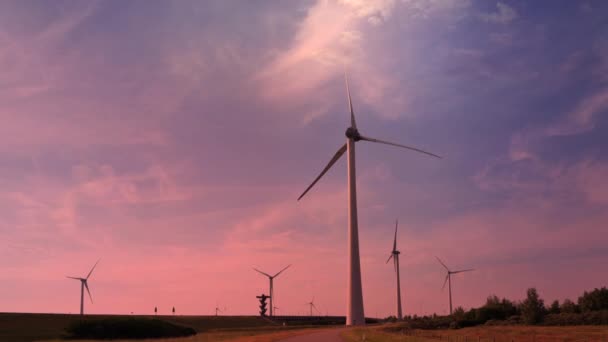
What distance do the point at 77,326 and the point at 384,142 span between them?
67.0 meters

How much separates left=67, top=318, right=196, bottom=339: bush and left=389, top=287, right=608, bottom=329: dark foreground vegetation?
50.9 m

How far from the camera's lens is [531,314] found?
136 metres

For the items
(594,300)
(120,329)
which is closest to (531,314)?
(594,300)

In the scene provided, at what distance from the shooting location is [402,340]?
187ft

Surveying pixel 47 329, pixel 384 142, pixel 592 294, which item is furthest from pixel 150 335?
pixel 592 294

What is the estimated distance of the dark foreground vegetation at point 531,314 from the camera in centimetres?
12825

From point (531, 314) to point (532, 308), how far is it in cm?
411

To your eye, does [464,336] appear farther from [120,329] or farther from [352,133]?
[120,329]

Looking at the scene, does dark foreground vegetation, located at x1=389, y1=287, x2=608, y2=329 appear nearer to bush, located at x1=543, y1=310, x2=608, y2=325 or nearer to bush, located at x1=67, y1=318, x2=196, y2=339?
bush, located at x1=543, y1=310, x2=608, y2=325

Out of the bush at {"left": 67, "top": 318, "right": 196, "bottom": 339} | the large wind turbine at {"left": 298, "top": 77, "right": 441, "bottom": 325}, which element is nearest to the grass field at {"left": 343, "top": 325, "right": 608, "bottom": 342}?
the large wind turbine at {"left": 298, "top": 77, "right": 441, "bottom": 325}

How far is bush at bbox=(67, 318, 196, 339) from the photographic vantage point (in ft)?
351

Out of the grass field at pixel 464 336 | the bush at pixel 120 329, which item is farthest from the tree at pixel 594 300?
the bush at pixel 120 329

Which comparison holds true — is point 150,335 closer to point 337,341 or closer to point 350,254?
point 350,254

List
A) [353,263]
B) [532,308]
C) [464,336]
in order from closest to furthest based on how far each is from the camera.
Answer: [464,336]
[353,263]
[532,308]
